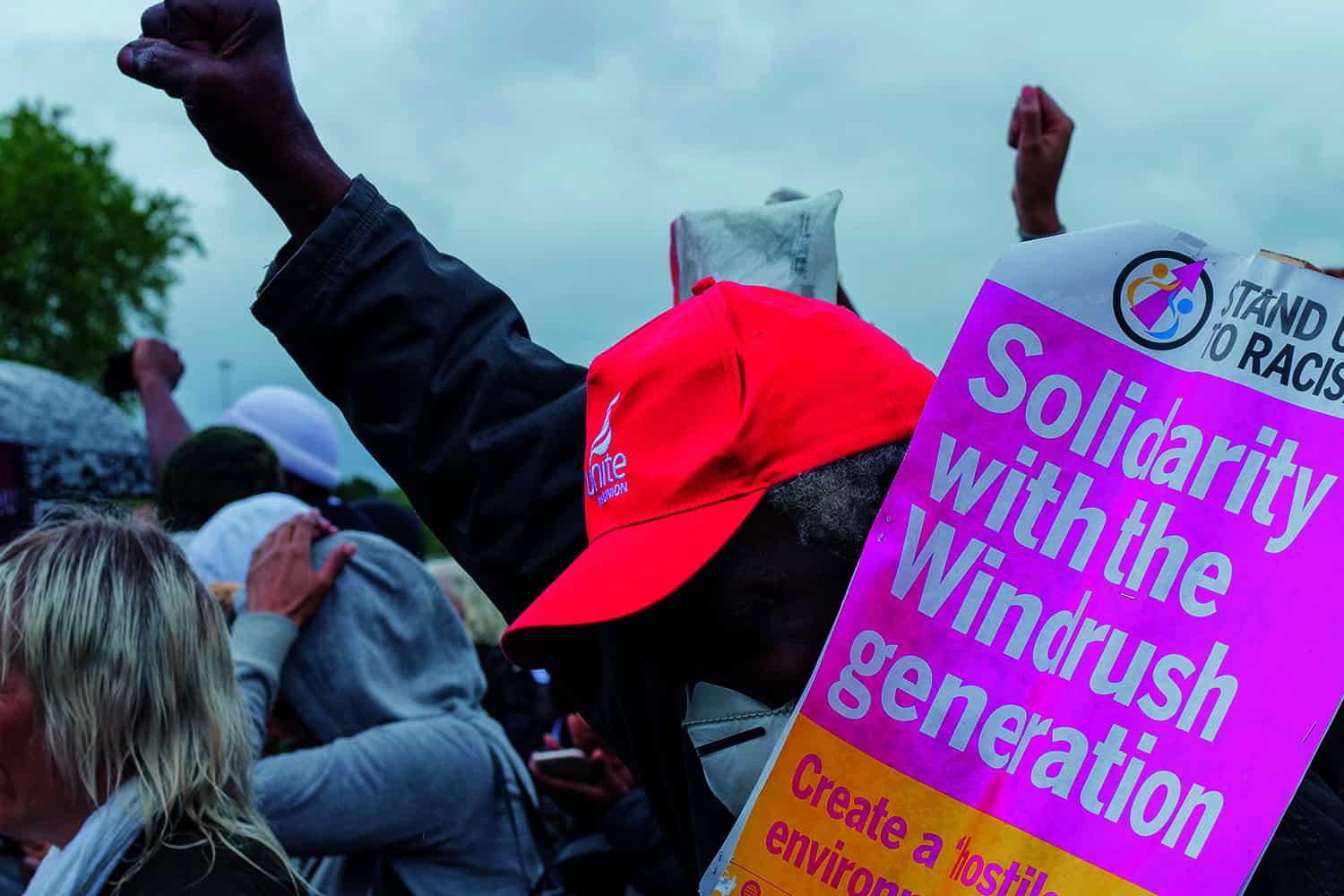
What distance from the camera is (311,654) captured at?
8.77ft

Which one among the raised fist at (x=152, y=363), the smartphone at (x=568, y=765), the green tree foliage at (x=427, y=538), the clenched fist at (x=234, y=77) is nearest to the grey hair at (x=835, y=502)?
the green tree foliage at (x=427, y=538)

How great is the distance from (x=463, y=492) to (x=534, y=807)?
1804 mm

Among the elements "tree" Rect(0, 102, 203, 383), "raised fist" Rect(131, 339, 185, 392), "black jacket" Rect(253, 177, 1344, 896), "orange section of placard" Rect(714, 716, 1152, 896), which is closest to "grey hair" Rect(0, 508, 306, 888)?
"black jacket" Rect(253, 177, 1344, 896)

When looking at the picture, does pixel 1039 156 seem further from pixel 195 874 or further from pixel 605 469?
pixel 195 874

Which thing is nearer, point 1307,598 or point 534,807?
point 1307,598

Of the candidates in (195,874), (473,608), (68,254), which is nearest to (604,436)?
(195,874)

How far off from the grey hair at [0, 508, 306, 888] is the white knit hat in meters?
1.78

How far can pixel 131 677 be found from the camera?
195 centimetres

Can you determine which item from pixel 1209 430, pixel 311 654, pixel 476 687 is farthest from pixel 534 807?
pixel 1209 430

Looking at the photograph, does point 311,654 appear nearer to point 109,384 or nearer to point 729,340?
point 729,340

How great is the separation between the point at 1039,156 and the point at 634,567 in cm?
140

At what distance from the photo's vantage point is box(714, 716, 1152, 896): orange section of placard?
0.95 meters

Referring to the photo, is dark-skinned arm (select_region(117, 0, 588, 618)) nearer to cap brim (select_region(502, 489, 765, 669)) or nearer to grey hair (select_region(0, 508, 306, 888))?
cap brim (select_region(502, 489, 765, 669))

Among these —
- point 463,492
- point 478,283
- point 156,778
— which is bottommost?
point 156,778
